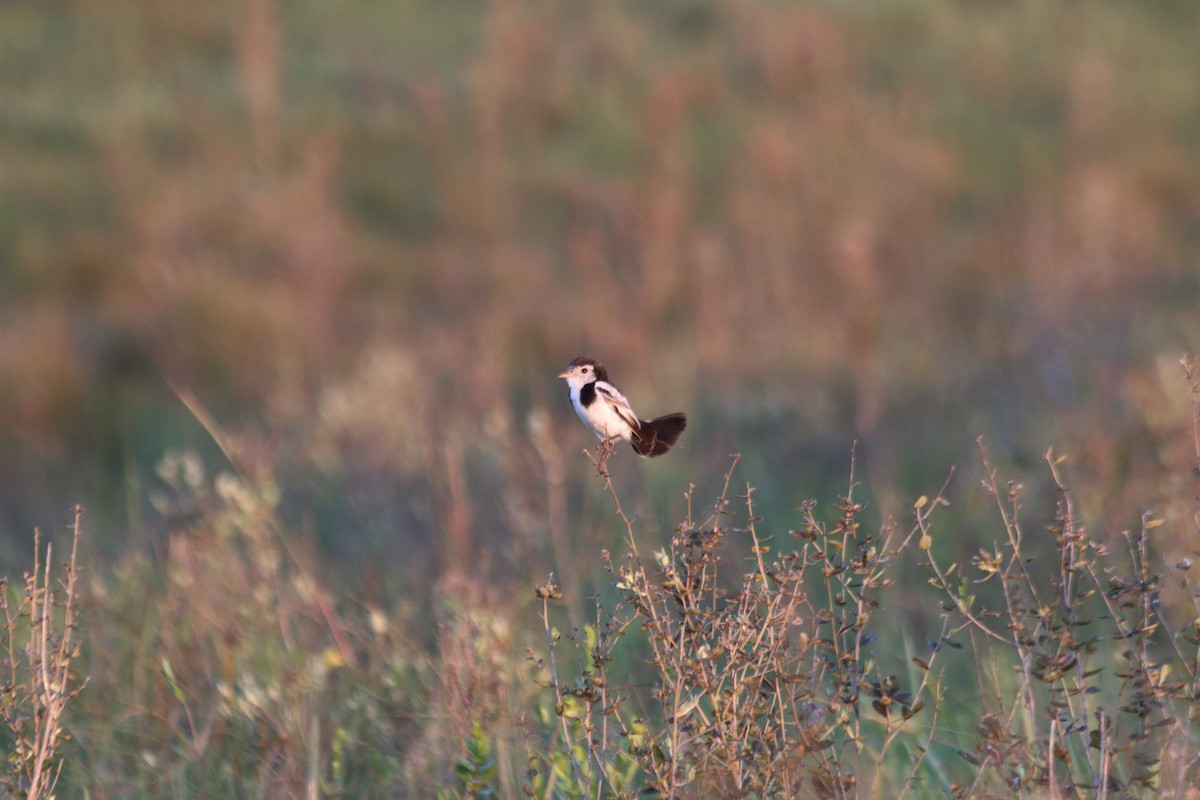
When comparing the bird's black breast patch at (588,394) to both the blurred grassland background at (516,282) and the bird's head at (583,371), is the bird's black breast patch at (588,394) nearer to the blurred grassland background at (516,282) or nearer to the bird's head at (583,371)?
the bird's head at (583,371)

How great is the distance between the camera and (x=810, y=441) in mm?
6824

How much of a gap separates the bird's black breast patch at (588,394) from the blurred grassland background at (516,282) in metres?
1.01

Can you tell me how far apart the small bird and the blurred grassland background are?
39.6 inches

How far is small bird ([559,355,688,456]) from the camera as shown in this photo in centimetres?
190

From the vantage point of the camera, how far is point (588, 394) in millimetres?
1939

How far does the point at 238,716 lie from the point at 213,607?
76cm

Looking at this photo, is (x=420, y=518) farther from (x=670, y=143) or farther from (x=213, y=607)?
(x=670, y=143)

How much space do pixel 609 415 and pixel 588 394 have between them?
46mm

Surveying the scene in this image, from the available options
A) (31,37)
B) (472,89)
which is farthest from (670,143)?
(31,37)

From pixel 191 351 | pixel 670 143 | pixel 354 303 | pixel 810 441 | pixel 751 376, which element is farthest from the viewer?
pixel 670 143

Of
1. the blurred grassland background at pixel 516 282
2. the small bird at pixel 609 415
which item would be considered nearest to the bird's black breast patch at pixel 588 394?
the small bird at pixel 609 415

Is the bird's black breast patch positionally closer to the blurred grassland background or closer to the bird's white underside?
the bird's white underside


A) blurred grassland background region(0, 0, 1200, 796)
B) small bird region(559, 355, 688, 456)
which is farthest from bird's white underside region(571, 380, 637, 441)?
blurred grassland background region(0, 0, 1200, 796)

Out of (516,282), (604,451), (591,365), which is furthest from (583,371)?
(516,282)
